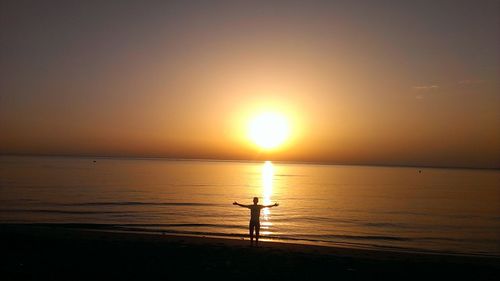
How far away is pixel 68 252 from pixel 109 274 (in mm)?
4738

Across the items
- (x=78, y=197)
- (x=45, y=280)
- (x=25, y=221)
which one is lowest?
(x=45, y=280)

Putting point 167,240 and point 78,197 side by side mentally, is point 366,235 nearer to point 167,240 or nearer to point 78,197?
point 167,240

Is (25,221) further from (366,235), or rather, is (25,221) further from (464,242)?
(464,242)

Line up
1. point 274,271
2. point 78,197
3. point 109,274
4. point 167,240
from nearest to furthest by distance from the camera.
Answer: point 109,274 < point 274,271 < point 167,240 < point 78,197

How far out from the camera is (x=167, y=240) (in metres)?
22.1

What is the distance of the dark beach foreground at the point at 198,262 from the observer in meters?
14.0

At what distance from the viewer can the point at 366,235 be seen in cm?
3450

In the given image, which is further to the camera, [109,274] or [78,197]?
[78,197]

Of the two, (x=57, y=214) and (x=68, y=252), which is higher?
(x=57, y=214)

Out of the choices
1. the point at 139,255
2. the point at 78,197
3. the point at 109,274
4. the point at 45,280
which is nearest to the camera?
the point at 45,280

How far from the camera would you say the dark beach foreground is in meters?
14.0

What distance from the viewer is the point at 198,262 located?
52.1 ft

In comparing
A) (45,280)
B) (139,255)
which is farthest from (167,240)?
(45,280)

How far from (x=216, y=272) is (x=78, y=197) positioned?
47409 millimetres
